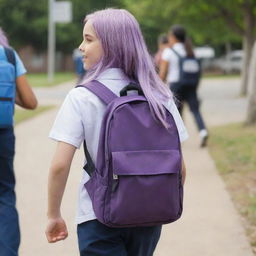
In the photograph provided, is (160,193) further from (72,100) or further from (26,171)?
(26,171)

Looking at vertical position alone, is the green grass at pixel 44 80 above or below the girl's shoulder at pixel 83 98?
below

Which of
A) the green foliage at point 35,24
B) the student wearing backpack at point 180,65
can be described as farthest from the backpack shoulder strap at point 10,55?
the green foliage at point 35,24

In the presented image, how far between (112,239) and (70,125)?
0.50 m

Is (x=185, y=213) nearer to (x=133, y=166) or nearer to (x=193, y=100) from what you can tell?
(x=133, y=166)

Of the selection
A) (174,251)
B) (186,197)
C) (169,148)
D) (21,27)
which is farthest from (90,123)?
(21,27)

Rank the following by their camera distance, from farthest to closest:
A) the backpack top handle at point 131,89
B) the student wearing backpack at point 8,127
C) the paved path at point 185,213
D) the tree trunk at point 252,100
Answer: the tree trunk at point 252,100 < the paved path at point 185,213 < the student wearing backpack at point 8,127 < the backpack top handle at point 131,89

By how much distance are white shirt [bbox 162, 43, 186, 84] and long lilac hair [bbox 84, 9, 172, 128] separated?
21.4 feet

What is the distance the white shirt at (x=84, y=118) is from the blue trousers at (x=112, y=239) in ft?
0.17

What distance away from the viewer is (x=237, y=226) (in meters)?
5.15

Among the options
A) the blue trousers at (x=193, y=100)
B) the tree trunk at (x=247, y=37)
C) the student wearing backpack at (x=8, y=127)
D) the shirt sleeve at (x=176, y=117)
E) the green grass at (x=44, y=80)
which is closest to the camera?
the shirt sleeve at (x=176, y=117)

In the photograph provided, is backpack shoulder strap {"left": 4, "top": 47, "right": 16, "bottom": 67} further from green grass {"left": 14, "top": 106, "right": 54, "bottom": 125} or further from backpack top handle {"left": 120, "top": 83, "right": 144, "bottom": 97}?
green grass {"left": 14, "top": 106, "right": 54, "bottom": 125}

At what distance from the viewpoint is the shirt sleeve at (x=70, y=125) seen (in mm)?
2541

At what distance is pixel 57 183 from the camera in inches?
102

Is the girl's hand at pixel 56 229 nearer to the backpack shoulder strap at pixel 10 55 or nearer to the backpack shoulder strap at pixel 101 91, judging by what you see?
the backpack shoulder strap at pixel 101 91
